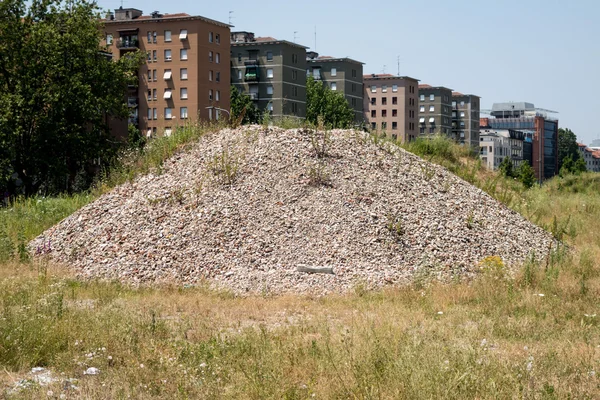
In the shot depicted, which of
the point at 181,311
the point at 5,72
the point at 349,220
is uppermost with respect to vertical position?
the point at 5,72

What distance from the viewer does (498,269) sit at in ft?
41.5

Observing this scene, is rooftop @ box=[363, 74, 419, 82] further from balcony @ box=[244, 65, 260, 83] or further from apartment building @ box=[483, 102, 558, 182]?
apartment building @ box=[483, 102, 558, 182]

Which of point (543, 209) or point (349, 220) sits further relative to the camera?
point (543, 209)

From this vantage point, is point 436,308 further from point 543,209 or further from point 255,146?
point 543,209

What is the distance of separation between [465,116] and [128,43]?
85.4 meters

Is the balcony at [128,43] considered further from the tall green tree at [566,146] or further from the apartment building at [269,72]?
the tall green tree at [566,146]

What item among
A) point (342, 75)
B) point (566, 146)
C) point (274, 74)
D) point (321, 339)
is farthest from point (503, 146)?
point (321, 339)

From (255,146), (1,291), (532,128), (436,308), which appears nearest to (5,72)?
(255,146)

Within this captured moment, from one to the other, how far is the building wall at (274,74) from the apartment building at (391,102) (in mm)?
32128

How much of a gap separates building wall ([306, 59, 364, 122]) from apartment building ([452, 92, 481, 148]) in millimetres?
40225

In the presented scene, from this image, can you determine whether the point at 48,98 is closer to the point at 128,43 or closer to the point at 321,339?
the point at 321,339

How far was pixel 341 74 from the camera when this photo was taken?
11081 centimetres

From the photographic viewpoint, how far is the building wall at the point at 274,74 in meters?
93.4

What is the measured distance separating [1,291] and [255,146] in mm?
8185
